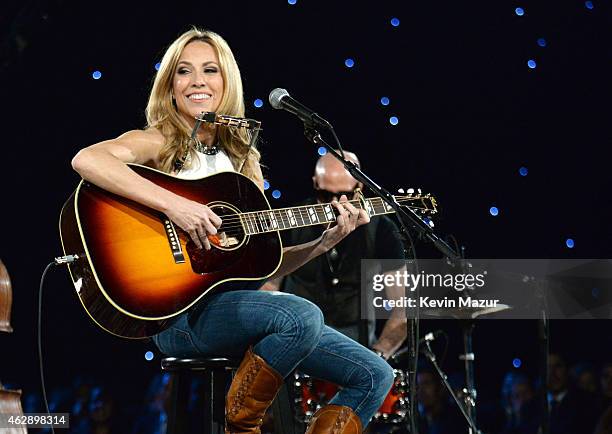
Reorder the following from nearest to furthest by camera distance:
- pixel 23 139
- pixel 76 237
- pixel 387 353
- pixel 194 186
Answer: pixel 76 237 < pixel 194 186 < pixel 387 353 < pixel 23 139

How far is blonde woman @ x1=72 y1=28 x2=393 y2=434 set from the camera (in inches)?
89.7

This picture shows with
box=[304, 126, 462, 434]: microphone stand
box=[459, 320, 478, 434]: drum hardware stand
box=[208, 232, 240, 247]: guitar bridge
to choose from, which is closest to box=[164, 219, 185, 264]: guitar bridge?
box=[208, 232, 240, 247]: guitar bridge

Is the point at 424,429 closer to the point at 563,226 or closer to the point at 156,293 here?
the point at 563,226

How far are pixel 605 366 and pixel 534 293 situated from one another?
1.16 m

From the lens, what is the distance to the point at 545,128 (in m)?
5.27

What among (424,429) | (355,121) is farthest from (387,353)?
(355,121)

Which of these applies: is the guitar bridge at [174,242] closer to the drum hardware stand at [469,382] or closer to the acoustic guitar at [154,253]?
the acoustic guitar at [154,253]

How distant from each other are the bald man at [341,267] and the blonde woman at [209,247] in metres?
1.66

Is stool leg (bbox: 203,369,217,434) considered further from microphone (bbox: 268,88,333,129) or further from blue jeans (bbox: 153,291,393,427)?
microphone (bbox: 268,88,333,129)

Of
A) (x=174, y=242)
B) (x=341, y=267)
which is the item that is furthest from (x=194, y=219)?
(x=341, y=267)

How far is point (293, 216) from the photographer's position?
268 centimetres

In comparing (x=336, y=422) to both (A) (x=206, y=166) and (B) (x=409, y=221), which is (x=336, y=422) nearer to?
(B) (x=409, y=221)

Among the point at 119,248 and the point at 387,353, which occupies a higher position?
the point at 119,248

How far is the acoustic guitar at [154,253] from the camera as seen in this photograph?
2268 mm
